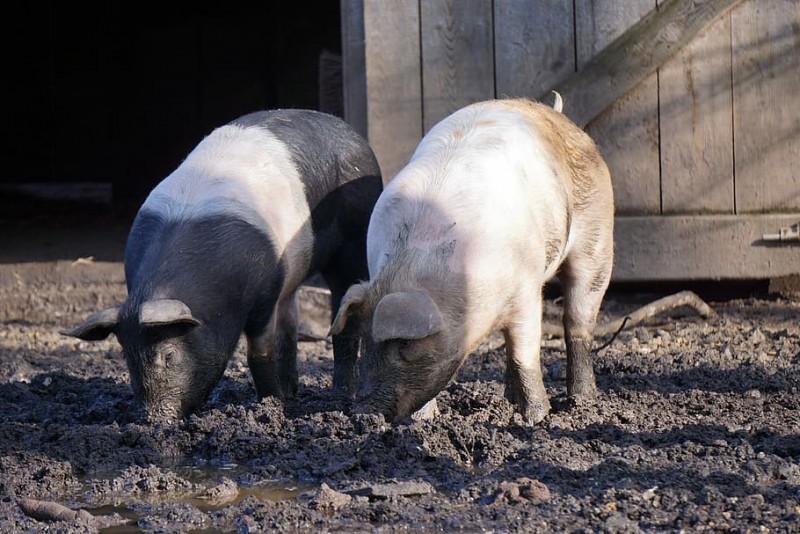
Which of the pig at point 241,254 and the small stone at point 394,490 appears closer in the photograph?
the small stone at point 394,490

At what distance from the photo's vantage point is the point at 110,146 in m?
13.6

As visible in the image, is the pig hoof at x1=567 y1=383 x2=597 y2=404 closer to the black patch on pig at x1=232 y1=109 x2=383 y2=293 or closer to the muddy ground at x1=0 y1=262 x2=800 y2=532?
the muddy ground at x1=0 y1=262 x2=800 y2=532

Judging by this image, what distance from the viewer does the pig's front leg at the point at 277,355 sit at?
5.30 m

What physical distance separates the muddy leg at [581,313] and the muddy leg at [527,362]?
1.53ft

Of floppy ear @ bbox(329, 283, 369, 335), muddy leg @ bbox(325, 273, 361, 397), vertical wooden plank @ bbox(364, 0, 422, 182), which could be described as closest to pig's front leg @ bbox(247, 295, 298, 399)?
muddy leg @ bbox(325, 273, 361, 397)

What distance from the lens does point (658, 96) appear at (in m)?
7.31

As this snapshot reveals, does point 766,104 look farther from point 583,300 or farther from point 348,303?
point 348,303

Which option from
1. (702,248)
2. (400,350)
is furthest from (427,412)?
(702,248)

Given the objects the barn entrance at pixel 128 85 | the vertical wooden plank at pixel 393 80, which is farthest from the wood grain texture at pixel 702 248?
the barn entrance at pixel 128 85

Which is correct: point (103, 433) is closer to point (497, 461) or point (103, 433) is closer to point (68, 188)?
point (497, 461)

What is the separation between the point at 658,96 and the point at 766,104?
1.97 ft

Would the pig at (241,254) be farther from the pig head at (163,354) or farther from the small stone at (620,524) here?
the small stone at (620,524)

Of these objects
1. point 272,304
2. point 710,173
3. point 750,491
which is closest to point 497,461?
point 750,491

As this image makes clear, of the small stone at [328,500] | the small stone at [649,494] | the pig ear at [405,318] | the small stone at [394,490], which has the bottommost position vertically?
the small stone at [394,490]
